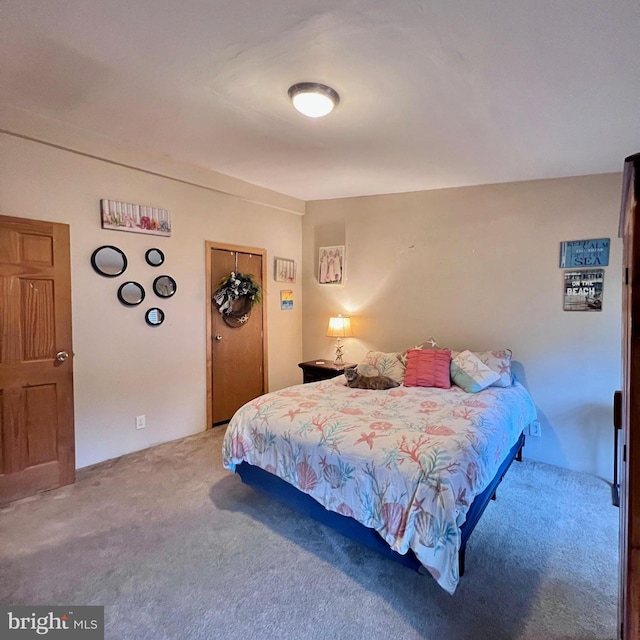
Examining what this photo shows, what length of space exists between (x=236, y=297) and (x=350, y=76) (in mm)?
2556

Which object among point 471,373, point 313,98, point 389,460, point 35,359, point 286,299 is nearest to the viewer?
point 389,460

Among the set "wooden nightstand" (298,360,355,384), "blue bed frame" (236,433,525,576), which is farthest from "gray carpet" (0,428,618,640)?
"wooden nightstand" (298,360,355,384)

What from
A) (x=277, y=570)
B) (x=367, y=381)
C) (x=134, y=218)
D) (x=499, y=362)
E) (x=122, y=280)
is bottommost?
(x=277, y=570)

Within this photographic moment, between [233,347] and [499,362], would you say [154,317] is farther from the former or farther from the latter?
[499,362]

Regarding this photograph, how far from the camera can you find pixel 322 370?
4.08m

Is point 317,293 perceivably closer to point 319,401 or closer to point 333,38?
point 319,401

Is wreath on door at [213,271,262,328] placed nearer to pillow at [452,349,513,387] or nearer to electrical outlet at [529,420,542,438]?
pillow at [452,349,513,387]

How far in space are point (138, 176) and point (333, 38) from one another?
2.31 m

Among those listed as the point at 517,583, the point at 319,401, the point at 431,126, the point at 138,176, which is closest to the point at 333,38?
the point at 431,126

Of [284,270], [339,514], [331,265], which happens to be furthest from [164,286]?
[339,514]

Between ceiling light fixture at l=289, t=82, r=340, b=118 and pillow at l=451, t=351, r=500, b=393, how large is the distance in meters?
2.20

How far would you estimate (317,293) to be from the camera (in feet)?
15.7

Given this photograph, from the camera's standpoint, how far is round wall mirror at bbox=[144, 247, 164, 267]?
336cm

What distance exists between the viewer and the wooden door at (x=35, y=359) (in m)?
2.52
